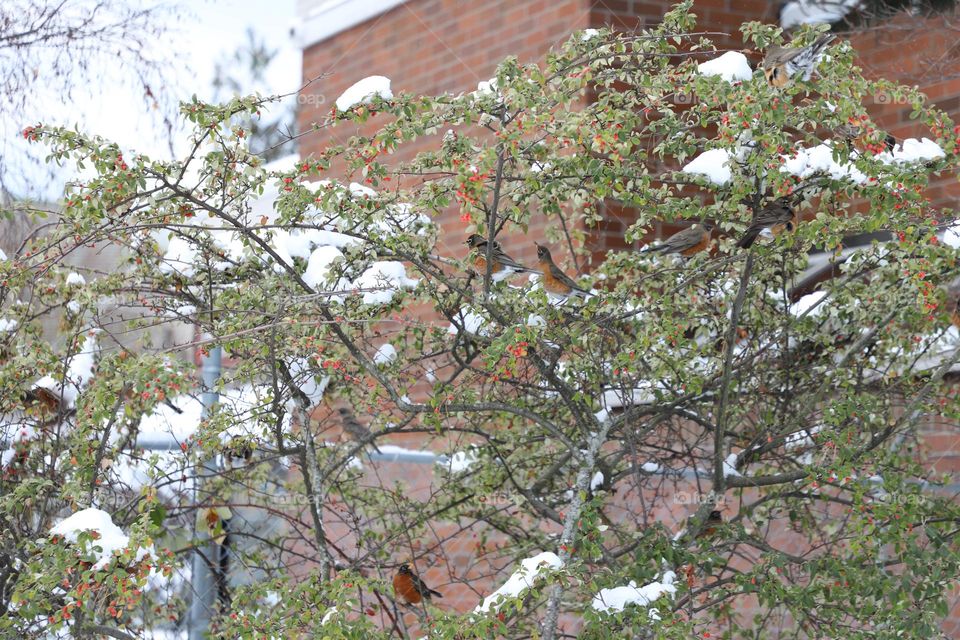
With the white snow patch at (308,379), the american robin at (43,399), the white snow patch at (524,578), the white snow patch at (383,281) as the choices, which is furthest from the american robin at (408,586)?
A: the american robin at (43,399)

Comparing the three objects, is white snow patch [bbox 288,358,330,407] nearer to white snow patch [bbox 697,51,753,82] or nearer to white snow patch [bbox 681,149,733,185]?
white snow patch [bbox 681,149,733,185]

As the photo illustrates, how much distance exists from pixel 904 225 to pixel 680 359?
1.05 metres

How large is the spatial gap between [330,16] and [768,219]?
5.80m

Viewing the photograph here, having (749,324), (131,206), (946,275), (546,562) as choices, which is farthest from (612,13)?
(546,562)

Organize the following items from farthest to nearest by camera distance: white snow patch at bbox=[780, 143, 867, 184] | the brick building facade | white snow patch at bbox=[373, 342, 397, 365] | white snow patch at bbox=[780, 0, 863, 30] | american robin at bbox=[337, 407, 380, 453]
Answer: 1. white snow patch at bbox=[780, 0, 863, 30]
2. the brick building facade
3. american robin at bbox=[337, 407, 380, 453]
4. white snow patch at bbox=[373, 342, 397, 365]
5. white snow patch at bbox=[780, 143, 867, 184]

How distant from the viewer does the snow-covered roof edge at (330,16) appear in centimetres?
888

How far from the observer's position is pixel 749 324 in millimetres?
5016

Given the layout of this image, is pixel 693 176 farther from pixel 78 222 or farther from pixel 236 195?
pixel 78 222

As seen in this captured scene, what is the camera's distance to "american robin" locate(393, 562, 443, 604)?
15.4ft

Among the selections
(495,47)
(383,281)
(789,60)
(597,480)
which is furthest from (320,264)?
(495,47)

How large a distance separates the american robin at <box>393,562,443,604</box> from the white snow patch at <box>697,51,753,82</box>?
2.17 meters

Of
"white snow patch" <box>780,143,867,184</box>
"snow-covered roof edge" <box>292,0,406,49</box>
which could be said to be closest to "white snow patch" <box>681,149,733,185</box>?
"white snow patch" <box>780,143,867,184</box>

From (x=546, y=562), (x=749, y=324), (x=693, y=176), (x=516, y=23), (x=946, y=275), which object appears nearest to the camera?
(x=546, y=562)

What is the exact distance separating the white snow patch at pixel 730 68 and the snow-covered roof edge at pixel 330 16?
17.0 feet
